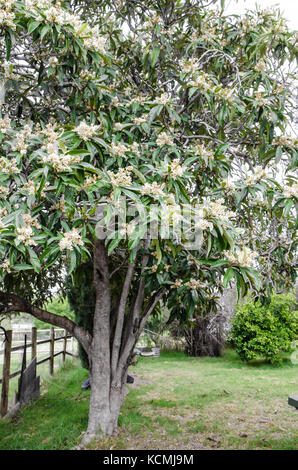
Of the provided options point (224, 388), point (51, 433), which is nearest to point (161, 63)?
point (51, 433)

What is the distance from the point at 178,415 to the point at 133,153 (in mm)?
3672

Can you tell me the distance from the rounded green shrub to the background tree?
16.5ft

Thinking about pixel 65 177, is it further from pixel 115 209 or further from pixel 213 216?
pixel 213 216

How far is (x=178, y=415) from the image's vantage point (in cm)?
492

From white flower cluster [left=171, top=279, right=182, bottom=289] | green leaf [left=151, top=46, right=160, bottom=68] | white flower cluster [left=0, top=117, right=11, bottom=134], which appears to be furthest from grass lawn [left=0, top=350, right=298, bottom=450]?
green leaf [left=151, top=46, right=160, bottom=68]

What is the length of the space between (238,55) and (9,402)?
18.3ft

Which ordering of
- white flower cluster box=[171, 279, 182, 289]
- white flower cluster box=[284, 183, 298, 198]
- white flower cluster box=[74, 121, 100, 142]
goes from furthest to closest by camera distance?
Answer: white flower cluster box=[171, 279, 182, 289] → white flower cluster box=[284, 183, 298, 198] → white flower cluster box=[74, 121, 100, 142]

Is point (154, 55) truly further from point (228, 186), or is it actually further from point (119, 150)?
point (228, 186)

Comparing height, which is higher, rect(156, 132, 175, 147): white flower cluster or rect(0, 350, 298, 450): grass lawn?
rect(156, 132, 175, 147): white flower cluster

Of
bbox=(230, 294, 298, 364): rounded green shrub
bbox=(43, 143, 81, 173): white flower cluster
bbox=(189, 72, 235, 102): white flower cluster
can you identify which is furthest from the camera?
→ bbox=(230, 294, 298, 364): rounded green shrub

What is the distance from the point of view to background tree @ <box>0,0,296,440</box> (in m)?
2.33

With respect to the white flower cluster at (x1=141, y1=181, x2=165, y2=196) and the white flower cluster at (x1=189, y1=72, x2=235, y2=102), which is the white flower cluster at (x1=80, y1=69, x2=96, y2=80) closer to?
the white flower cluster at (x1=189, y1=72, x2=235, y2=102)

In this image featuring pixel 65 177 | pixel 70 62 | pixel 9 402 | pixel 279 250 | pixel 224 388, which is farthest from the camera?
pixel 224 388

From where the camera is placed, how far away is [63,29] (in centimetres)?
265
